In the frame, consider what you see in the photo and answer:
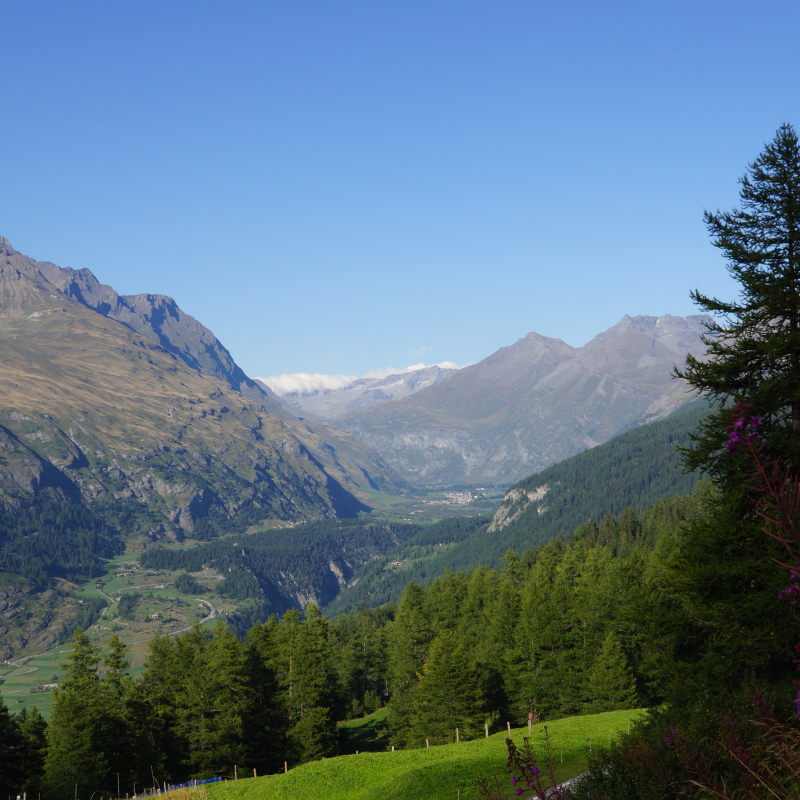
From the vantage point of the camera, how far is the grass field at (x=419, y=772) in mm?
28938

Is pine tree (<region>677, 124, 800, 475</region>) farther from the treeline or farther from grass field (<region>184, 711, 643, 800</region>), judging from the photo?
A: the treeline

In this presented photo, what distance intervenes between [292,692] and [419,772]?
1356 inches

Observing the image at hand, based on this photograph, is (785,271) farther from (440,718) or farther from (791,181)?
(440,718)

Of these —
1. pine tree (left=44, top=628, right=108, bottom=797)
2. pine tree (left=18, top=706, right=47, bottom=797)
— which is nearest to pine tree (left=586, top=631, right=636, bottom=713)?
pine tree (left=44, top=628, right=108, bottom=797)

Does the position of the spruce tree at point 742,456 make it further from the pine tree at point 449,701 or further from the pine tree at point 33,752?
the pine tree at point 33,752

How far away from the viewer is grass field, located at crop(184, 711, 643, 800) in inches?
1139

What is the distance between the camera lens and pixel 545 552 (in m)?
110

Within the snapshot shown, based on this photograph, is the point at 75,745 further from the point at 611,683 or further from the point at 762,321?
the point at 762,321

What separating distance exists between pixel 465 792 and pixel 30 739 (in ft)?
163

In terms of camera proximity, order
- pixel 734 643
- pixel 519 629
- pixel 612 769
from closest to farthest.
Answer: pixel 612 769
pixel 734 643
pixel 519 629

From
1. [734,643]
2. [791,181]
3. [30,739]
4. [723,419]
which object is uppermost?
[791,181]

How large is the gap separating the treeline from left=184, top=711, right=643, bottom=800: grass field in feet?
31.9

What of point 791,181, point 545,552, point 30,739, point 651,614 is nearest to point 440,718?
point 30,739

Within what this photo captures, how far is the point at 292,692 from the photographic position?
6144 cm
